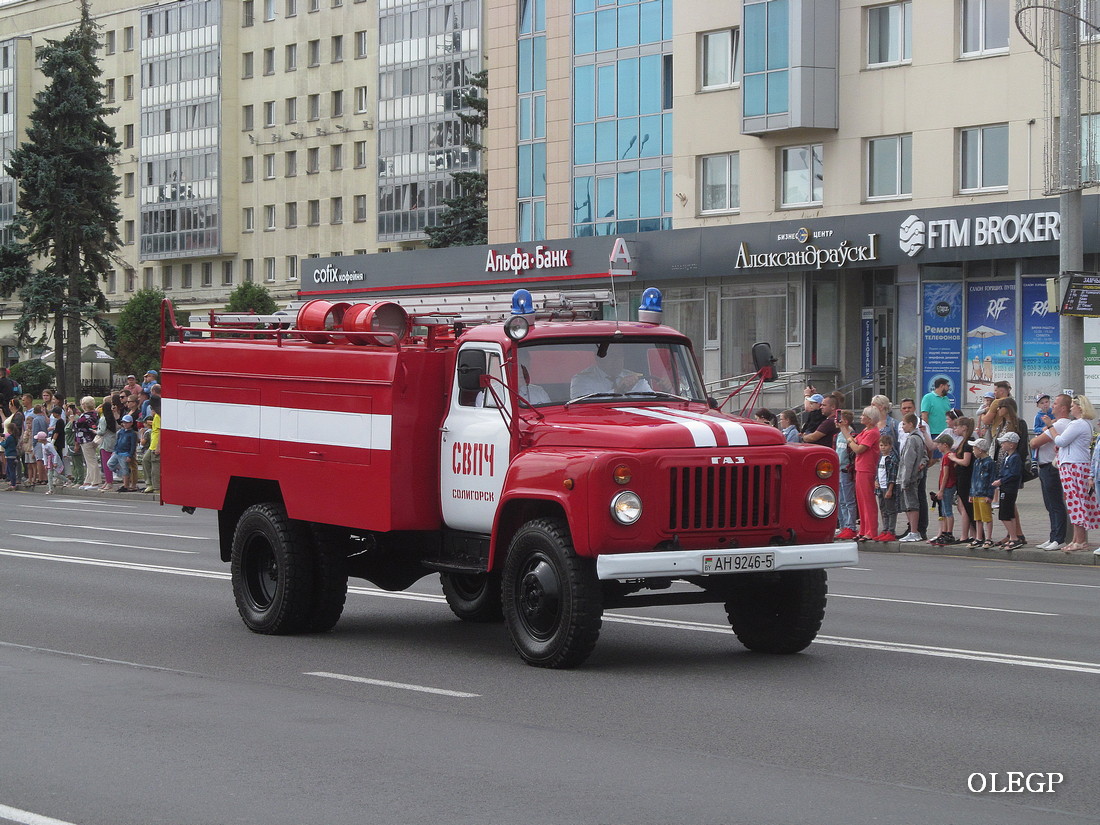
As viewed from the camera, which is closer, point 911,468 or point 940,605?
point 940,605

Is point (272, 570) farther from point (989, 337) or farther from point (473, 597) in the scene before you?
point (989, 337)

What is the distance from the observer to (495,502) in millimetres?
11398

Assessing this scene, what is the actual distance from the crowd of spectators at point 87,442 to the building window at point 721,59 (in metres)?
17.6

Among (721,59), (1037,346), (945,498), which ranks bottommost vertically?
(945,498)

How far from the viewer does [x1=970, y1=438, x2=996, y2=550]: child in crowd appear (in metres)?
21.7

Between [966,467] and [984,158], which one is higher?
[984,158]

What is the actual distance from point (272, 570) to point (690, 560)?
403 centimetres

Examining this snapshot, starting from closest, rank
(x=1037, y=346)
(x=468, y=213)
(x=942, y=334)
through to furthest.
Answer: (x=1037, y=346) → (x=942, y=334) → (x=468, y=213)

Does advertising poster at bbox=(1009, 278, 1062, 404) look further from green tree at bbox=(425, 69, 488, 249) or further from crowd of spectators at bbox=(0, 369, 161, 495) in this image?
green tree at bbox=(425, 69, 488, 249)

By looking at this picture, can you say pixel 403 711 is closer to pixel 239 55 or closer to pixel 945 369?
pixel 945 369

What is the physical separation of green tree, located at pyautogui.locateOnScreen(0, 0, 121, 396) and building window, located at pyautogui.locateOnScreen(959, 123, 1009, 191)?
37018 millimetres

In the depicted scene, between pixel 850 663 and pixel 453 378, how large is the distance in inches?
132

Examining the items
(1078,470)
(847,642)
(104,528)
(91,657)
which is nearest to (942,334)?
(1078,470)

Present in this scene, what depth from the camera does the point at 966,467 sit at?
22.2m
